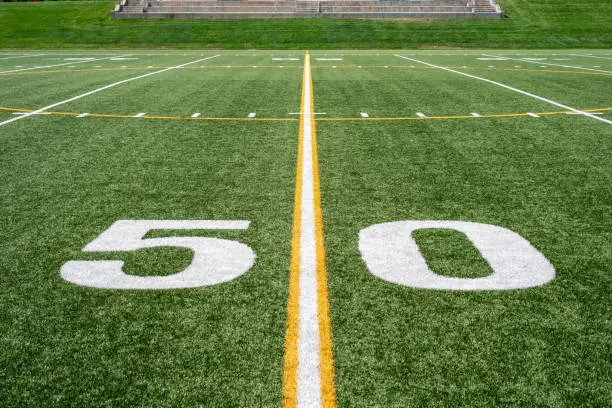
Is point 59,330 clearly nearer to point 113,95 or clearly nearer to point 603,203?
point 603,203

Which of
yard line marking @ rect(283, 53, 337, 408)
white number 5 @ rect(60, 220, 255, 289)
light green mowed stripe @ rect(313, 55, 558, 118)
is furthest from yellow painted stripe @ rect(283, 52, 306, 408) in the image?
light green mowed stripe @ rect(313, 55, 558, 118)

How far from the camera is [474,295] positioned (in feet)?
10.7

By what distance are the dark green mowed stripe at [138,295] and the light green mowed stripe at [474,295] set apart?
0.46m

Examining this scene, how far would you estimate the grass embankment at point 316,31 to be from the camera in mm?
34312

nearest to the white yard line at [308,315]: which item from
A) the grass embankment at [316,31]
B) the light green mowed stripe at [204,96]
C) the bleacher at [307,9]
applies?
the light green mowed stripe at [204,96]

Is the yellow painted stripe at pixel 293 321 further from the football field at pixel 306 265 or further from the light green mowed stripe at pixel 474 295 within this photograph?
the light green mowed stripe at pixel 474 295

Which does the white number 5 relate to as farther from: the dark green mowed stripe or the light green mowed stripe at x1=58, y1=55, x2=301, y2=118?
the light green mowed stripe at x1=58, y1=55, x2=301, y2=118

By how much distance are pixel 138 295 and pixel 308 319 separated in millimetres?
1061

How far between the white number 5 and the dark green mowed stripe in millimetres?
88

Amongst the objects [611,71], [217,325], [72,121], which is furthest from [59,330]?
[611,71]

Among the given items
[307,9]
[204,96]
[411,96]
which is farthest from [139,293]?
[307,9]

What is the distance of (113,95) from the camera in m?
11.8

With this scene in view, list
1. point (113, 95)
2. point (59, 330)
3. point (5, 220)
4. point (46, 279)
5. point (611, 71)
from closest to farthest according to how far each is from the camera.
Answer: point (59, 330) < point (46, 279) < point (5, 220) < point (113, 95) < point (611, 71)

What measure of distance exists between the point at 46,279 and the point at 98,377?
1.24 m
